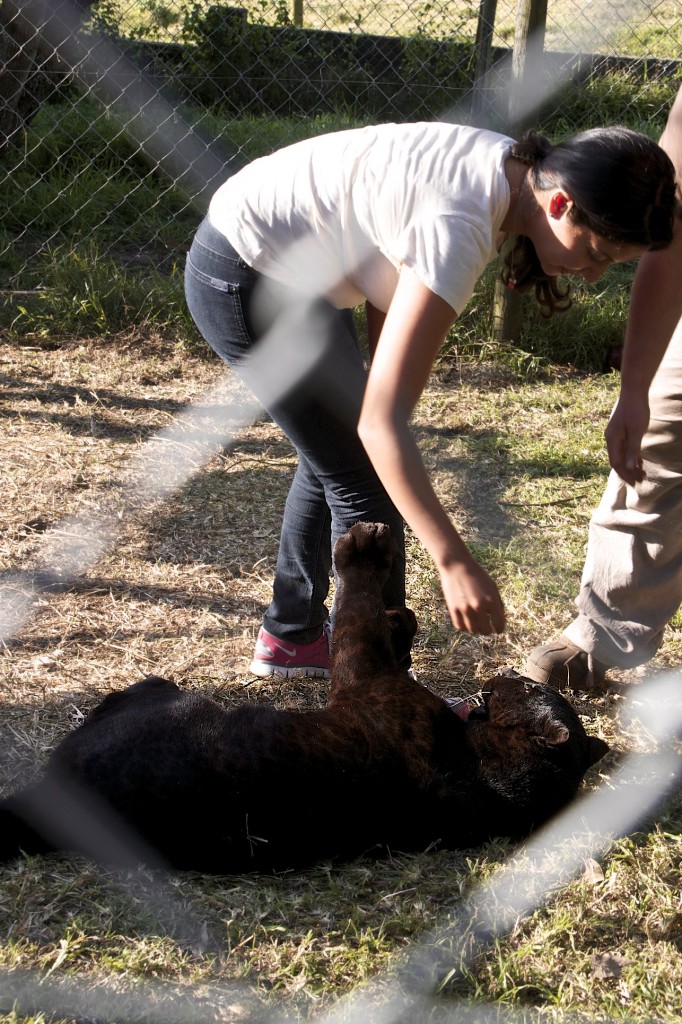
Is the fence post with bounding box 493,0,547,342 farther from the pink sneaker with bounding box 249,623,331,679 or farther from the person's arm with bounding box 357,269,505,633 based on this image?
the person's arm with bounding box 357,269,505,633

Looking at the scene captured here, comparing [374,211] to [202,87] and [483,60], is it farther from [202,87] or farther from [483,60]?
[202,87]

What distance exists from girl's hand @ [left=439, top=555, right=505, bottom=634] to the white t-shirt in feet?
1.73

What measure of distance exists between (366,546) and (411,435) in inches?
34.1

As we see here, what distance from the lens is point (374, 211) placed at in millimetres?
2119

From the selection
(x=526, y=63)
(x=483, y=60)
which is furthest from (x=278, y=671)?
(x=483, y=60)

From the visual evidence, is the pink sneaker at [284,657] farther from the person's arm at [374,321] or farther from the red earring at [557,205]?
the red earring at [557,205]

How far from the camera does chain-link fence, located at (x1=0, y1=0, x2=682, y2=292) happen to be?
5953 mm

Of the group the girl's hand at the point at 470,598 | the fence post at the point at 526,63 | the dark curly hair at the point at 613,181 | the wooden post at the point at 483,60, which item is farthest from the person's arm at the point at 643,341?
the wooden post at the point at 483,60

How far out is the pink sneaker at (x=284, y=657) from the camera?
306cm

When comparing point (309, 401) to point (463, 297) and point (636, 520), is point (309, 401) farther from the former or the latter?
point (636, 520)

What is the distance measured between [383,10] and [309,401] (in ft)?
17.7

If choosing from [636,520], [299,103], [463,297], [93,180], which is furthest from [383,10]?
[463,297]

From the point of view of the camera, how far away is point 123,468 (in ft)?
14.3

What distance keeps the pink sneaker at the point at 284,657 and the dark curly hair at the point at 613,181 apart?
1.62 m
